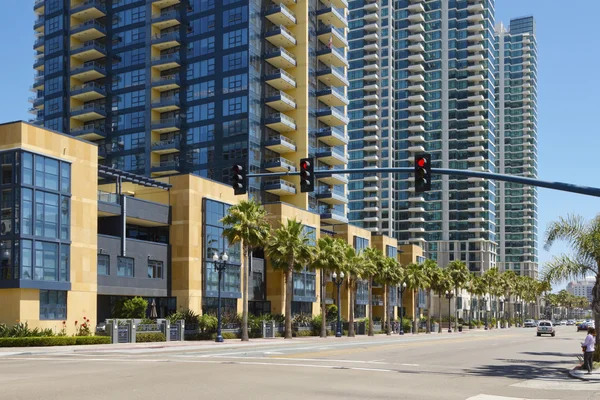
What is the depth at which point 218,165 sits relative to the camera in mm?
99188

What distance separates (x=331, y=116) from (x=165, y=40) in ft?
86.8

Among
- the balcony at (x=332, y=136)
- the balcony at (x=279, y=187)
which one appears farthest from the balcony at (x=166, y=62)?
the balcony at (x=332, y=136)

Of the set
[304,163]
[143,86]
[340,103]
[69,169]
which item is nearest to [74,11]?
[143,86]

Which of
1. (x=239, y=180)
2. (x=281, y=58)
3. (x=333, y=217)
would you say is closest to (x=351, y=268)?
(x=333, y=217)

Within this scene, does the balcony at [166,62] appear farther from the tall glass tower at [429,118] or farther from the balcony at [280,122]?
the tall glass tower at [429,118]

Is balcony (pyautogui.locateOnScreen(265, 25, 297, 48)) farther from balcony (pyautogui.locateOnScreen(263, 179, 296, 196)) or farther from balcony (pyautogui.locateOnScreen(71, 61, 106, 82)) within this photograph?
balcony (pyautogui.locateOnScreen(71, 61, 106, 82))

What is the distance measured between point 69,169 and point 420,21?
493ft

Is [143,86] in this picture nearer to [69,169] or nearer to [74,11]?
[74,11]

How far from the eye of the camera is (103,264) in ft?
196

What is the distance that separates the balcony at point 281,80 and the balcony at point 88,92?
1020 inches

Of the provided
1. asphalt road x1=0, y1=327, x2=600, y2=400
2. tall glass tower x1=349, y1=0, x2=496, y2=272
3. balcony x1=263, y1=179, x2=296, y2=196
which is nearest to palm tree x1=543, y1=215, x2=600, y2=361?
asphalt road x1=0, y1=327, x2=600, y2=400

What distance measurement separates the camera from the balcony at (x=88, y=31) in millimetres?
107750

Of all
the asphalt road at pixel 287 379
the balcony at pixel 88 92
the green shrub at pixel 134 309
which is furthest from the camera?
the balcony at pixel 88 92

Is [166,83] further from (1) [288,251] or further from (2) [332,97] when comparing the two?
(1) [288,251]
